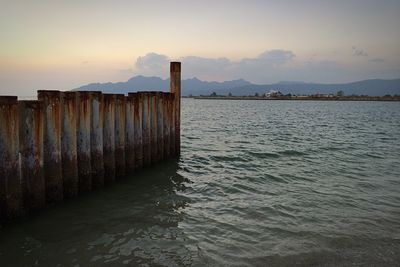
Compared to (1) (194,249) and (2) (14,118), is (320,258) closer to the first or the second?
(1) (194,249)

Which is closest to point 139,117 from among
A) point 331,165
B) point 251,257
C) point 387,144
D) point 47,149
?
point 47,149

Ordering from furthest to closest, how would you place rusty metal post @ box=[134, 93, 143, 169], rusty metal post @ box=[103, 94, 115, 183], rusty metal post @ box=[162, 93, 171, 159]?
rusty metal post @ box=[162, 93, 171, 159] < rusty metal post @ box=[134, 93, 143, 169] < rusty metal post @ box=[103, 94, 115, 183]

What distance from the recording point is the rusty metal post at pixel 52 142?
7547 millimetres

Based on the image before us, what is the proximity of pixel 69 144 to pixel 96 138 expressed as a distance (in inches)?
42.7

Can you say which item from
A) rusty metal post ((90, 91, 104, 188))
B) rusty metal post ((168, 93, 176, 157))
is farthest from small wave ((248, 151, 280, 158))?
rusty metal post ((90, 91, 104, 188))

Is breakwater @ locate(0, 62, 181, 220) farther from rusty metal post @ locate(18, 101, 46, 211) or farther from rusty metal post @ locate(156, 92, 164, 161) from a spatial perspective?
rusty metal post @ locate(156, 92, 164, 161)

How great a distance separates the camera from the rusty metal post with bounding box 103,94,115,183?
31.8 feet

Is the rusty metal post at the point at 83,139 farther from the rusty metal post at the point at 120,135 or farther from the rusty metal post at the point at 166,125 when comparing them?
the rusty metal post at the point at 166,125

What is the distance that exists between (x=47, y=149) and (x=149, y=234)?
3.12 metres

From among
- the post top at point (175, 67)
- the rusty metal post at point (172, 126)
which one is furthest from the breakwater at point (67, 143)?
the post top at point (175, 67)

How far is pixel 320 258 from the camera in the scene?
6094 millimetres

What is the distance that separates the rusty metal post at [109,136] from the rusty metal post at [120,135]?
275mm

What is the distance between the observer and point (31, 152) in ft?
23.5

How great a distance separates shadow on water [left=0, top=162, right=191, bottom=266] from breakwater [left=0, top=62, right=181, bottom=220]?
446mm
